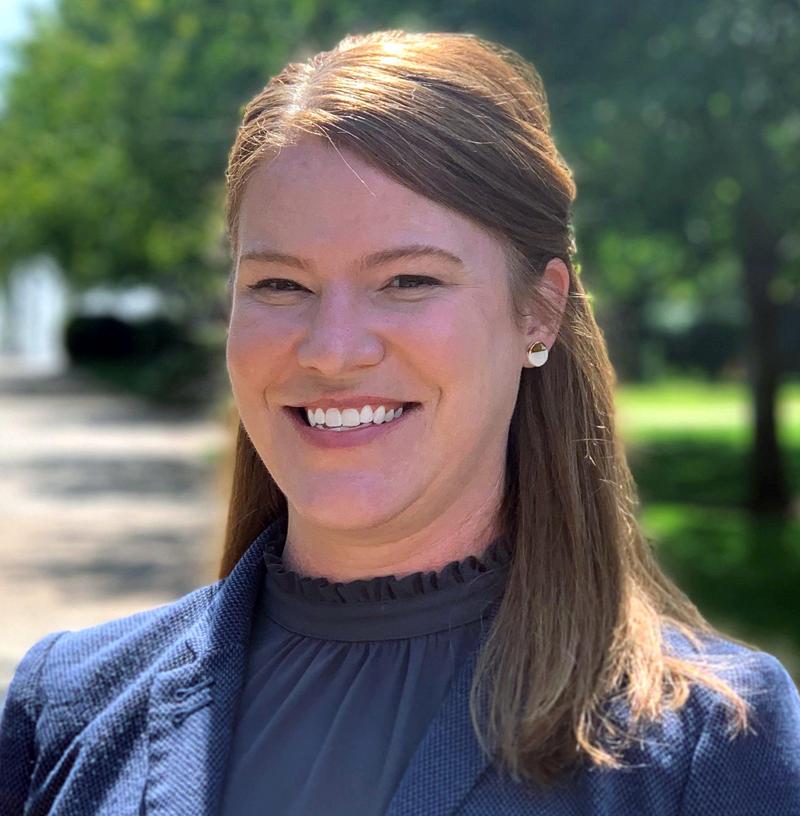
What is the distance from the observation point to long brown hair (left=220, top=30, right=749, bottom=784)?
1.69m

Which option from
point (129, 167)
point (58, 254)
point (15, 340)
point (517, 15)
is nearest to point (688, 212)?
point (517, 15)

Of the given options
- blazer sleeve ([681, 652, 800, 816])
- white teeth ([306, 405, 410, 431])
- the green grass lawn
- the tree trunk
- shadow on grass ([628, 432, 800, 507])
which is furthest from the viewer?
shadow on grass ([628, 432, 800, 507])

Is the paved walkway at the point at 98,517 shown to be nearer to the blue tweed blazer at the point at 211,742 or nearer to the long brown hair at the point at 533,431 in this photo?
the blue tweed blazer at the point at 211,742

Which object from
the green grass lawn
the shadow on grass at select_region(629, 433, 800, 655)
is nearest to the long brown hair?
the green grass lawn

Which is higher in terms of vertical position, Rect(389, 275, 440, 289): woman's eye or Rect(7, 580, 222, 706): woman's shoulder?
Rect(389, 275, 440, 289): woman's eye

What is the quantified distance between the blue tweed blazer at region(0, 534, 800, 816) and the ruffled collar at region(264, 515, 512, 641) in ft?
0.33

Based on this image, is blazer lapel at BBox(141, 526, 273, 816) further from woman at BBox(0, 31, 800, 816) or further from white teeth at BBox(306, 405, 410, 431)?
white teeth at BBox(306, 405, 410, 431)

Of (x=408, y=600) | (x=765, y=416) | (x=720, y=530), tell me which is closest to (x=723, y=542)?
(x=720, y=530)

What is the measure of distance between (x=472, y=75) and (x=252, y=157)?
32cm

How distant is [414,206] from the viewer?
174cm

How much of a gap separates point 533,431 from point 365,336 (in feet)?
1.06

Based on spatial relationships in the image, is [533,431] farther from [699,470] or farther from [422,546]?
[699,470]

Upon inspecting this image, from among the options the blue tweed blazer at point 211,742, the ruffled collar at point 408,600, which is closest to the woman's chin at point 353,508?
the ruffled collar at point 408,600

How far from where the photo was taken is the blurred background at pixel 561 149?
7.16 meters
